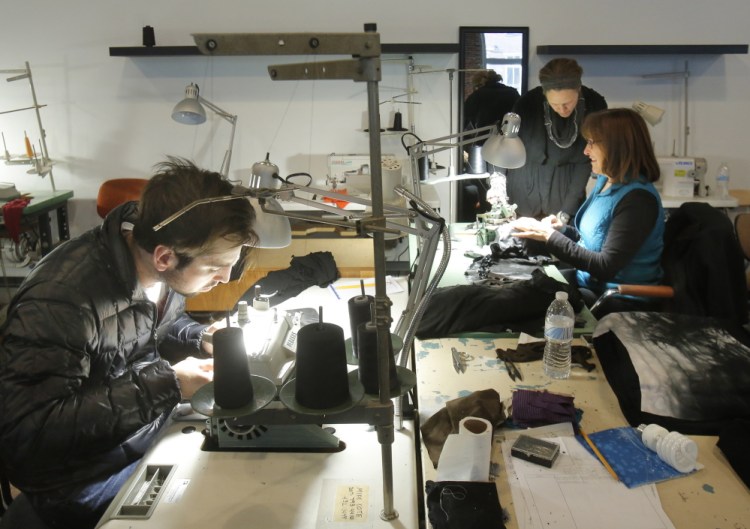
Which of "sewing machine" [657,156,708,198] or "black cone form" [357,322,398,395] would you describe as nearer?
"black cone form" [357,322,398,395]

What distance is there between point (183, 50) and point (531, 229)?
252 centimetres

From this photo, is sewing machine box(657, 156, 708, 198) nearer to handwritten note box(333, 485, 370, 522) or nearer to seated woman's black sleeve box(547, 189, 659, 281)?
seated woman's black sleeve box(547, 189, 659, 281)

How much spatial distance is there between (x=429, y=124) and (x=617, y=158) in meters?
1.89

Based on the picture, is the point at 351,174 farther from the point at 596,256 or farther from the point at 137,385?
the point at 137,385

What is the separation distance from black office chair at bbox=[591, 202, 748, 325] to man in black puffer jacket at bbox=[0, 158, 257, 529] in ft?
4.93

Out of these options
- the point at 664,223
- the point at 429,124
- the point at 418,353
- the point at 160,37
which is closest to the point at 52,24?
the point at 160,37


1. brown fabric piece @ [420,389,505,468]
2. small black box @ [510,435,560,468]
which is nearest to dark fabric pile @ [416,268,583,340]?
brown fabric piece @ [420,389,505,468]

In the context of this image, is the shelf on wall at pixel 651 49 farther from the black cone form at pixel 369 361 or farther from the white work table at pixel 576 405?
the black cone form at pixel 369 361

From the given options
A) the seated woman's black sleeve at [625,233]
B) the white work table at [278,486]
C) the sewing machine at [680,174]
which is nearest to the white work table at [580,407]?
the white work table at [278,486]

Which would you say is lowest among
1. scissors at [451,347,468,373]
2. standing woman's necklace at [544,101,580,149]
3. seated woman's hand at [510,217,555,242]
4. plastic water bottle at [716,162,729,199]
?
scissors at [451,347,468,373]

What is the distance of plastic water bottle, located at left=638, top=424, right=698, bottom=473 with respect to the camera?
1269 millimetres

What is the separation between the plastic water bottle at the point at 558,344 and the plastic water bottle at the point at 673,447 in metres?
0.35

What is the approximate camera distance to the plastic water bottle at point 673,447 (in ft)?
4.16

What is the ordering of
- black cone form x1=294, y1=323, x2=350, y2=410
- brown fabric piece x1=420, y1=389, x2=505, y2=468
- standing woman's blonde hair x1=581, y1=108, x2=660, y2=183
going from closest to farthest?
black cone form x1=294, y1=323, x2=350, y2=410
brown fabric piece x1=420, y1=389, x2=505, y2=468
standing woman's blonde hair x1=581, y1=108, x2=660, y2=183
